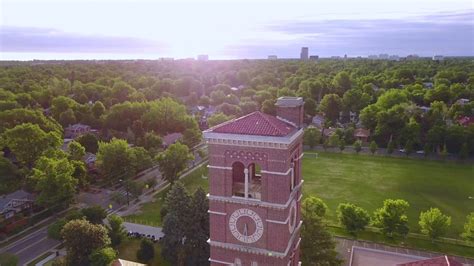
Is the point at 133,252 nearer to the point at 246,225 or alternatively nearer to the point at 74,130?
the point at 246,225

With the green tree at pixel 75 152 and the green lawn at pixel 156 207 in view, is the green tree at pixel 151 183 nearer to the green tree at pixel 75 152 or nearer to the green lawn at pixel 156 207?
the green lawn at pixel 156 207

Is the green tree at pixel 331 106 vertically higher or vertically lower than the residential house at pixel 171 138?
higher

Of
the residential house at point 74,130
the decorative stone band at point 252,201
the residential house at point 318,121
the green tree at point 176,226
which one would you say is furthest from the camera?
the residential house at point 318,121

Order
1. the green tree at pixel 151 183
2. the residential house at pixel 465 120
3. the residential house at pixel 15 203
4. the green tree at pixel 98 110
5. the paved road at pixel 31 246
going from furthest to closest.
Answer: the green tree at pixel 98 110 < the residential house at pixel 465 120 < the green tree at pixel 151 183 < the residential house at pixel 15 203 < the paved road at pixel 31 246

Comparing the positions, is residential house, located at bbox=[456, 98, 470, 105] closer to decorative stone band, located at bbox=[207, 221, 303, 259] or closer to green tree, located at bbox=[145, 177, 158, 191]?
green tree, located at bbox=[145, 177, 158, 191]

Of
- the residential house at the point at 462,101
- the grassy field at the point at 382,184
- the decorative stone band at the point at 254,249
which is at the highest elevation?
the residential house at the point at 462,101

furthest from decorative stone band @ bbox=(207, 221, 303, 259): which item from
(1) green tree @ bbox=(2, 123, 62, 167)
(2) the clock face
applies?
(1) green tree @ bbox=(2, 123, 62, 167)

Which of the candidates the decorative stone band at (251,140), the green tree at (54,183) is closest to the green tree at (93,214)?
the green tree at (54,183)
